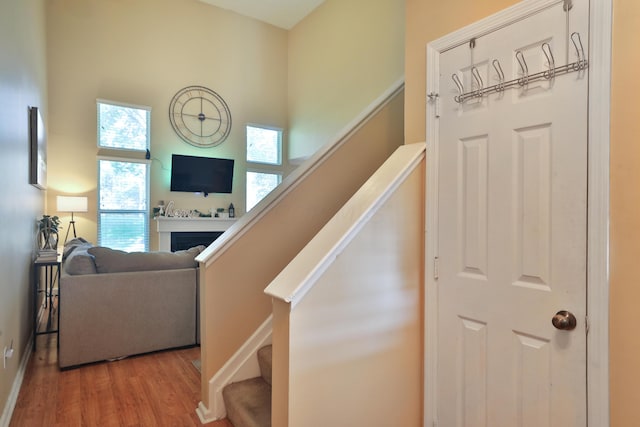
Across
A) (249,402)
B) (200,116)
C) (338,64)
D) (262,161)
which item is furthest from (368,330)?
(262,161)

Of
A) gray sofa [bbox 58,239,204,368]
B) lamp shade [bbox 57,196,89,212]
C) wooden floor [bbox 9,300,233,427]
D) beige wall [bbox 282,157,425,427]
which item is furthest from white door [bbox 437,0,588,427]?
lamp shade [bbox 57,196,89,212]

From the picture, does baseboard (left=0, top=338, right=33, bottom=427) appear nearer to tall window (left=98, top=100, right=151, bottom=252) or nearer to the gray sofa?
the gray sofa

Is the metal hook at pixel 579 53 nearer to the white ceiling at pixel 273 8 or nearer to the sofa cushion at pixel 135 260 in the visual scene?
the sofa cushion at pixel 135 260

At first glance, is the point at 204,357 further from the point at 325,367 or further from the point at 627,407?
the point at 627,407

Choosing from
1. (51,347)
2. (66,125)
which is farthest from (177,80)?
(51,347)

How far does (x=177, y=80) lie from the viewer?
6602 millimetres

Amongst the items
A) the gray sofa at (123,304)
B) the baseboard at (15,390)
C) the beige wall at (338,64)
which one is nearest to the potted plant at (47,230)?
the gray sofa at (123,304)

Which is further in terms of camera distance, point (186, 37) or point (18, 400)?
point (186, 37)

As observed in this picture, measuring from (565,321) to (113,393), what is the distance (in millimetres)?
2734

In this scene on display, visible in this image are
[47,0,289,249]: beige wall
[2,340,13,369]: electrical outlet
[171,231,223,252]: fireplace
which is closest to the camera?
[2,340,13,369]: electrical outlet

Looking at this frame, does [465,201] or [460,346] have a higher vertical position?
[465,201]

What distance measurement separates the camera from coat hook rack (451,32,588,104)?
4.49ft

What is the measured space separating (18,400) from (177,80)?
550 cm

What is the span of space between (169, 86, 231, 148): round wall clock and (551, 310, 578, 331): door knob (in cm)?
644
